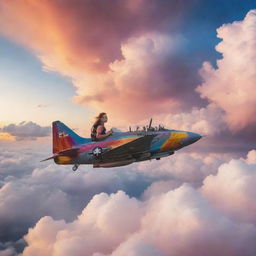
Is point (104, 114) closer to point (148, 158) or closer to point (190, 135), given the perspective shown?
point (148, 158)

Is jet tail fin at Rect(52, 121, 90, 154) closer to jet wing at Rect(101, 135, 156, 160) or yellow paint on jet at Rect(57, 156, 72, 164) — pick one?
yellow paint on jet at Rect(57, 156, 72, 164)

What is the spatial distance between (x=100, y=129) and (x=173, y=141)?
8.56 m

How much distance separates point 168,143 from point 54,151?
13258 mm

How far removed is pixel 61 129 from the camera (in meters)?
28.9

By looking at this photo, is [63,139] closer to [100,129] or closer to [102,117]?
[100,129]

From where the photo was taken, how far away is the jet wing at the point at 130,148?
25.8 metres

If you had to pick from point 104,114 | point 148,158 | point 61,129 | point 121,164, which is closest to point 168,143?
point 148,158

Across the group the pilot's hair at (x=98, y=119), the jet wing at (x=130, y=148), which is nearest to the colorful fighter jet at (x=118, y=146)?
the jet wing at (x=130, y=148)

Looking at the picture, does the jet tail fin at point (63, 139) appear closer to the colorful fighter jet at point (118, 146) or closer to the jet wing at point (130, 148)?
the colorful fighter jet at point (118, 146)

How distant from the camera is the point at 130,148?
86.1ft

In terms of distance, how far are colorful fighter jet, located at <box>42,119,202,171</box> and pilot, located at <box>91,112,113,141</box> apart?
0.46 meters

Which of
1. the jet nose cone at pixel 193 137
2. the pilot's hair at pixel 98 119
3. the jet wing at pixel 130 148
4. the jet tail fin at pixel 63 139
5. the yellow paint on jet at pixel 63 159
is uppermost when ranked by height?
the pilot's hair at pixel 98 119

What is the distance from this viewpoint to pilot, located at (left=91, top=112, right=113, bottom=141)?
88.8ft

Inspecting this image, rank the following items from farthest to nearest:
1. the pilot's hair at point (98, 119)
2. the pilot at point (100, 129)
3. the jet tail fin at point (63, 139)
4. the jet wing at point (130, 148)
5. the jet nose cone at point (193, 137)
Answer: the jet nose cone at point (193, 137)
the jet tail fin at point (63, 139)
the pilot's hair at point (98, 119)
the pilot at point (100, 129)
the jet wing at point (130, 148)
